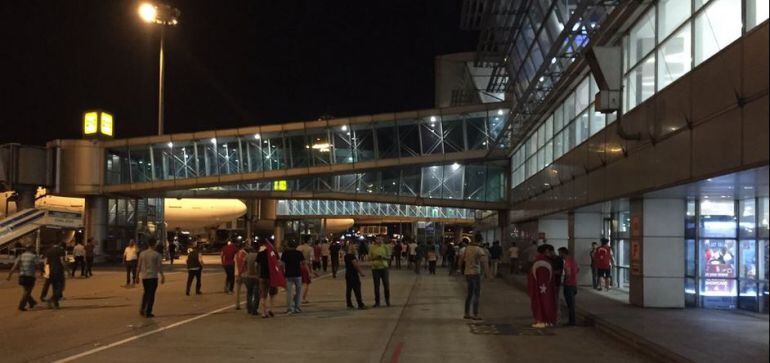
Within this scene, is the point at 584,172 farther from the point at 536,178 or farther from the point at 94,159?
the point at 94,159

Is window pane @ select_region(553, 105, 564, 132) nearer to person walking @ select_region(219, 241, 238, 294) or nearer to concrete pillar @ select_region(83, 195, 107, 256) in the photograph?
person walking @ select_region(219, 241, 238, 294)

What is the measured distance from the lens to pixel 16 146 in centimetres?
3684

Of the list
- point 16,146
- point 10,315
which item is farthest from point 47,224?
point 10,315

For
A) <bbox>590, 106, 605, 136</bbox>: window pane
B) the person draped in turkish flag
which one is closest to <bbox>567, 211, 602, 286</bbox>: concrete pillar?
<bbox>590, 106, 605, 136</bbox>: window pane

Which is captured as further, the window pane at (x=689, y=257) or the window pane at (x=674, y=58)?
the window pane at (x=689, y=257)

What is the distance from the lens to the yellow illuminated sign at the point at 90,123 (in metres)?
40.7

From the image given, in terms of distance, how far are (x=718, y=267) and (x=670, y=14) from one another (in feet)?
19.5

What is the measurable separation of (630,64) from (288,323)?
10257 millimetres

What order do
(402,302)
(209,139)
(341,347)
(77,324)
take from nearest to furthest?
(341,347) < (77,324) < (402,302) < (209,139)

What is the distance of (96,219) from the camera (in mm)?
39500

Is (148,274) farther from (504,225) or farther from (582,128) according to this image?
(504,225)

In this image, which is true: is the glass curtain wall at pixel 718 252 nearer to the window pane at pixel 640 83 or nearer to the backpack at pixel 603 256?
the window pane at pixel 640 83

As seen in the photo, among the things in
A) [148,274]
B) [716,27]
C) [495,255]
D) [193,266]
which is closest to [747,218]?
[716,27]

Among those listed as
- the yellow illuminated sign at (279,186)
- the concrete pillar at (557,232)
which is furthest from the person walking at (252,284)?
the yellow illuminated sign at (279,186)
